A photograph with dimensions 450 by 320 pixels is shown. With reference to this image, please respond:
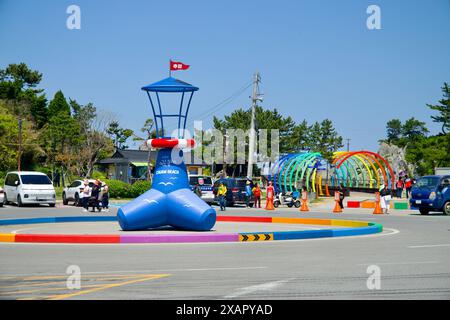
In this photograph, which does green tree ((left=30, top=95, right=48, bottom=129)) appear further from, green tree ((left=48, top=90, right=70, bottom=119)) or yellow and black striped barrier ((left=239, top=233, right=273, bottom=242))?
yellow and black striped barrier ((left=239, top=233, right=273, bottom=242))

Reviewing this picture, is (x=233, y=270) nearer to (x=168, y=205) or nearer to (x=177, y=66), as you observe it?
(x=168, y=205)

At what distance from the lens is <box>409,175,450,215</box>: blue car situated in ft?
108

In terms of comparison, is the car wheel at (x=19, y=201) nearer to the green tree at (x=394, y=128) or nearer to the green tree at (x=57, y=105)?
the green tree at (x=57, y=105)

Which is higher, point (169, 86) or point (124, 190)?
point (169, 86)

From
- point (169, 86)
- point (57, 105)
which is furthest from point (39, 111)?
point (169, 86)

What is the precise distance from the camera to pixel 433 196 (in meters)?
33.0

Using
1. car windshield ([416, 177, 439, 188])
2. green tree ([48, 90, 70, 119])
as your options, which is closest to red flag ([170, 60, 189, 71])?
car windshield ([416, 177, 439, 188])

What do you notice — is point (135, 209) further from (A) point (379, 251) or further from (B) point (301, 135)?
(B) point (301, 135)

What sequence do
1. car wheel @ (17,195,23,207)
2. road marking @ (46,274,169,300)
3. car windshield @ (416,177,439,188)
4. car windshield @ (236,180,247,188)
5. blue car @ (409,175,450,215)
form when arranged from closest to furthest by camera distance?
road marking @ (46,274,169,300) < blue car @ (409,175,450,215) < car windshield @ (416,177,439,188) < car wheel @ (17,195,23,207) < car windshield @ (236,180,247,188)

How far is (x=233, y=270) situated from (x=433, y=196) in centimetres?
2401

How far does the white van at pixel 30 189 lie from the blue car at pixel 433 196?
63.9ft

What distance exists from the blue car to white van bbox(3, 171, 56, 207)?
19.5 m
